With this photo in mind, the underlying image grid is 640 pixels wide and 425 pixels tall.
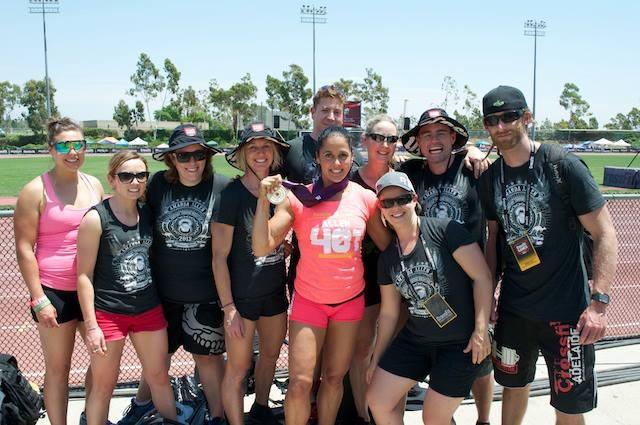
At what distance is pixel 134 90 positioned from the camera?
8519cm

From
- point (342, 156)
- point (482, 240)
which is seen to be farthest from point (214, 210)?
point (482, 240)

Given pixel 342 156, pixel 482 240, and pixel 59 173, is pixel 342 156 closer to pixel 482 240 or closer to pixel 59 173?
pixel 482 240

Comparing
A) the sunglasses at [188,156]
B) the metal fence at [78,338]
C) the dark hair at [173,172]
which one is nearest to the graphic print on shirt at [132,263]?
the dark hair at [173,172]

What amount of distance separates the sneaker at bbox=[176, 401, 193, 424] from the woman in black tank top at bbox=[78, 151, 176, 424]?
46cm

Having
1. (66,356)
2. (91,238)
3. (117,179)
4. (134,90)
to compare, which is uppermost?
(134,90)

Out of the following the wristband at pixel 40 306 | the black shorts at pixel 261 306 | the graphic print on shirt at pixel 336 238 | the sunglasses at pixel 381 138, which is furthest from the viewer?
the sunglasses at pixel 381 138

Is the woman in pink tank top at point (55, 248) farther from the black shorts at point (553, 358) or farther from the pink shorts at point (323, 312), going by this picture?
the black shorts at point (553, 358)

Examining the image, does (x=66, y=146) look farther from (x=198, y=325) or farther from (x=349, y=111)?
(x=349, y=111)

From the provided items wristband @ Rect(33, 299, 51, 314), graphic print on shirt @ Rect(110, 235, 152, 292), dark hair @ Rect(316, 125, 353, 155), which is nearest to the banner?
dark hair @ Rect(316, 125, 353, 155)

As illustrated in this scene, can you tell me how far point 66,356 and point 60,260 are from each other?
0.66m

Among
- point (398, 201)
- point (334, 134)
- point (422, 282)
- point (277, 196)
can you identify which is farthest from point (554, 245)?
point (277, 196)

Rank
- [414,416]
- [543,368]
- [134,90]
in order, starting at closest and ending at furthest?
[414,416]
[543,368]
[134,90]

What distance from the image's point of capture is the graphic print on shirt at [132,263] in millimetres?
3436

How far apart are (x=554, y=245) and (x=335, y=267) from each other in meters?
1.29
